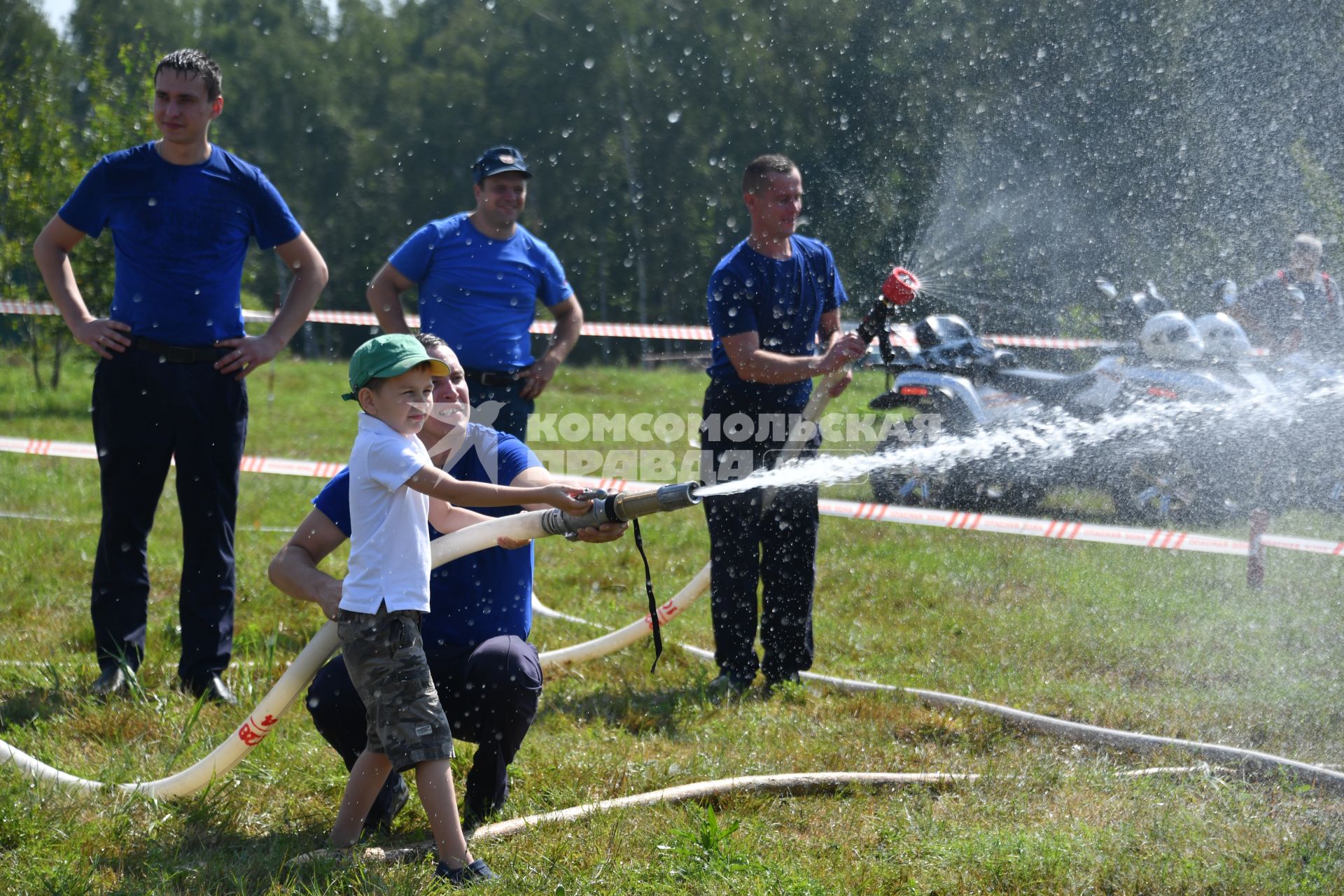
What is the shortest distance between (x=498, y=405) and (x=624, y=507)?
2.92 meters

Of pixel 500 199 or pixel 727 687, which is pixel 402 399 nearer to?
pixel 727 687

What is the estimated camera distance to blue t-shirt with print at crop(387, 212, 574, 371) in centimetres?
597

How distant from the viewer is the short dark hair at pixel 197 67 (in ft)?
15.3

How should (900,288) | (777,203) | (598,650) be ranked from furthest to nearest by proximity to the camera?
(598,650)
(777,203)
(900,288)

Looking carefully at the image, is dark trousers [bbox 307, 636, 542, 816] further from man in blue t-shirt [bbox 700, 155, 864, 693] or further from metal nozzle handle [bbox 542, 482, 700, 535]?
man in blue t-shirt [bbox 700, 155, 864, 693]

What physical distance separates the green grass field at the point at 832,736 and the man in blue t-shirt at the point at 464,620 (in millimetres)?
245

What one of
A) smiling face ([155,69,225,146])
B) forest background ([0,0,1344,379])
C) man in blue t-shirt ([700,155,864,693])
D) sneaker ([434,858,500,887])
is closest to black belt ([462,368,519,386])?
man in blue t-shirt ([700,155,864,693])

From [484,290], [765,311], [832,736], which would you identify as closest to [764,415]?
[765,311]

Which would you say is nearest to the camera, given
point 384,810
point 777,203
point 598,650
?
point 384,810

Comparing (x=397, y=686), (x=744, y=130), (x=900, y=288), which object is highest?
(x=744, y=130)

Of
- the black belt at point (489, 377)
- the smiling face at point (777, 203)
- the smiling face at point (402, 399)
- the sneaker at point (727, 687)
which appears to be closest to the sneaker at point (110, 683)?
the black belt at point (489, 377)

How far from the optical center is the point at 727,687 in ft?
16.9

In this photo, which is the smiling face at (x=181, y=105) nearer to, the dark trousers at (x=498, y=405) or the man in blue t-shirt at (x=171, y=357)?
the man in blue t-shirt at (x=171, y=357)

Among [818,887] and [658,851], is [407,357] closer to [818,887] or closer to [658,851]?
[658,851]
